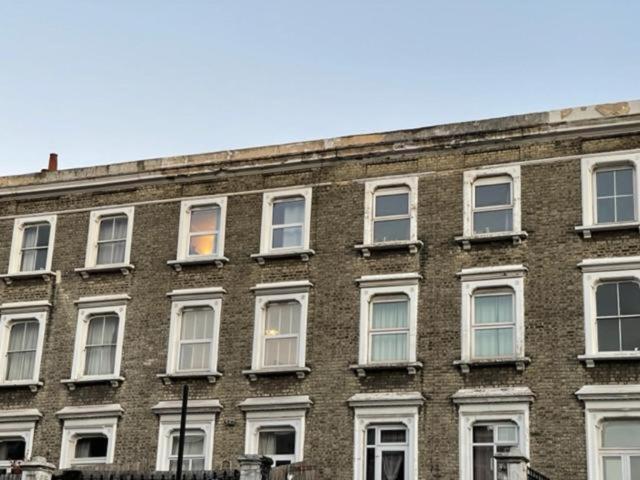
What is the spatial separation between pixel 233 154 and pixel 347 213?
394cm

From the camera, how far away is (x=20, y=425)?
1244 inches

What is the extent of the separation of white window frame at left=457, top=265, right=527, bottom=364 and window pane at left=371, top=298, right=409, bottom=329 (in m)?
1.54

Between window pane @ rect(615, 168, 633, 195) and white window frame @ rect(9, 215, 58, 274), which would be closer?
window pane @ rect(615, 168, 633, 195)

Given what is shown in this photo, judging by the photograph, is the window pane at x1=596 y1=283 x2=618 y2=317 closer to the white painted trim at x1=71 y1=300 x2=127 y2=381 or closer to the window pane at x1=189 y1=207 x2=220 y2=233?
the window pane at x1=189 y1=207 x2=220 y2=233

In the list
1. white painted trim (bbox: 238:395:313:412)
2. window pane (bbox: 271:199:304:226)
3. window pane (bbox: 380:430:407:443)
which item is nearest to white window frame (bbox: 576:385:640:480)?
window pane (bbox: 380:430:407:443)

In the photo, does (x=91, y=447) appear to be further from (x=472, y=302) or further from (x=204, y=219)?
(x=472, y=302)

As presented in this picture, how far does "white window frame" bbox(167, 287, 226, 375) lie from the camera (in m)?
30.5

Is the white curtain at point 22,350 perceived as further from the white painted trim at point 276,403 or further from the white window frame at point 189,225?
the white painted trim at point 276,403

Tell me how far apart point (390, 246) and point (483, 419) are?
16.4 ft

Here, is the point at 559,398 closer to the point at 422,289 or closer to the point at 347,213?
the point at 422,289

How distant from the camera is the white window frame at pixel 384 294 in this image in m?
28.7

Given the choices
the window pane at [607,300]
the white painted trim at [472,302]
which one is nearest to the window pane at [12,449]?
the white painted trim at [472,302]

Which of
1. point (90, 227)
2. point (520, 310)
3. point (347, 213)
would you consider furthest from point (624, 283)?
point (90, 227)

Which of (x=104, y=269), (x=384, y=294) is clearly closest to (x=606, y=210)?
(x=384, y=294)
